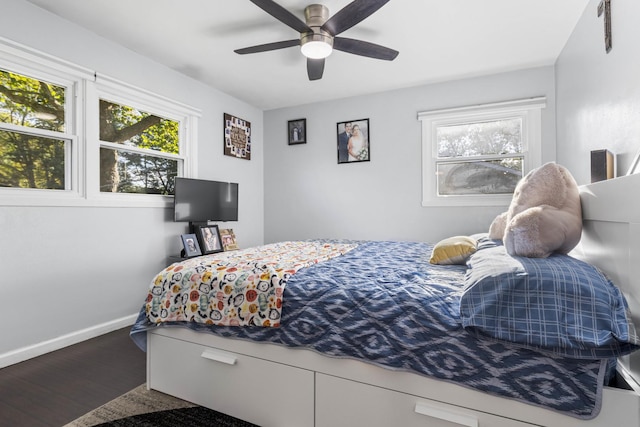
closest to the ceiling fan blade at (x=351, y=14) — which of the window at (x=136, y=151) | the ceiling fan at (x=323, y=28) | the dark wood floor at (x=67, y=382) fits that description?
the ceiling fan at (x=323, y=28)

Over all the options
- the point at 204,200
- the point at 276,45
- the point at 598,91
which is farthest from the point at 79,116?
the point at 598,91

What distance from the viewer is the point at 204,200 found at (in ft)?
11.5

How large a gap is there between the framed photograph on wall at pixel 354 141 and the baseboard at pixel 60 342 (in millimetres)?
2955

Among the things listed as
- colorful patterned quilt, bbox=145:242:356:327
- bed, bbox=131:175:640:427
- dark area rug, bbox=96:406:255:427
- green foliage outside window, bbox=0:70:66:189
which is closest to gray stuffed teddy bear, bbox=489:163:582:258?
bed, bbox=131:175:640:427

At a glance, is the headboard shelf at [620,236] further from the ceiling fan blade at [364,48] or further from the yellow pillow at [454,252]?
the ceiling fan blade at [364,48]

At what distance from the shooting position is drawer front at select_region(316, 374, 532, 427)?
1.14 m

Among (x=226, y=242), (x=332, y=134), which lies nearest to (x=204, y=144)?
(x=226, y=242)

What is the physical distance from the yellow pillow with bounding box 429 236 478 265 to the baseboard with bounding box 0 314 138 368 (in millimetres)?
2740

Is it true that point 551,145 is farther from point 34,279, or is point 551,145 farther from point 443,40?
point 34,279

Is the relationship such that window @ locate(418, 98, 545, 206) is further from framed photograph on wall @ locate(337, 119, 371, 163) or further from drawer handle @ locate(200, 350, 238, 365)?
drawer handle @ locate(200, 350, 238, 365)

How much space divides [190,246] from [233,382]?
6.29 feet

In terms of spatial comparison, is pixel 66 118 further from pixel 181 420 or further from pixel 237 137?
pixel 181 420

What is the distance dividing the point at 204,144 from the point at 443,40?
2.70 metres

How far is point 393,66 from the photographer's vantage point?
130 inches
